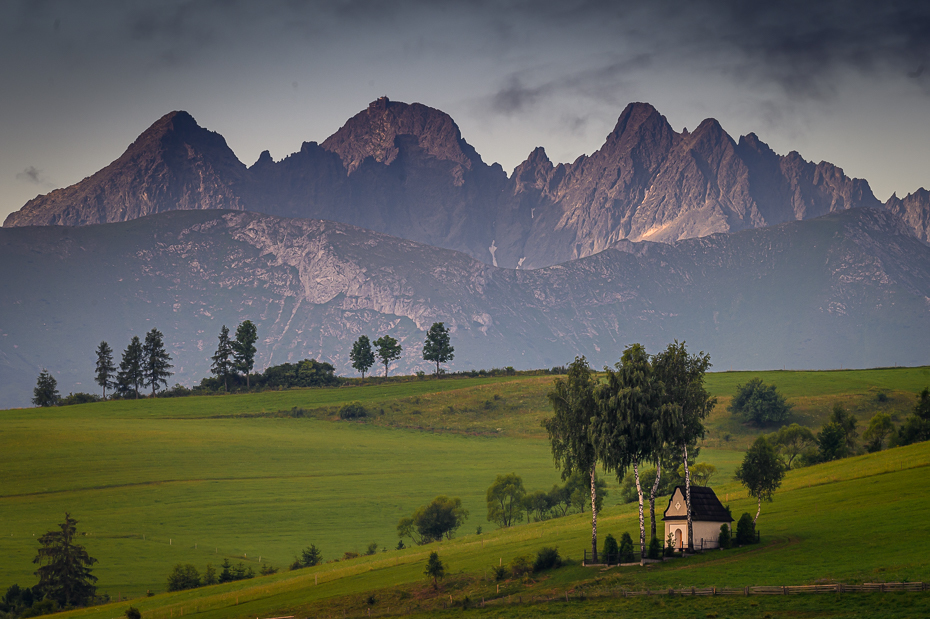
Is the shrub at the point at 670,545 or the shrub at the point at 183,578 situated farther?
the shrub at the point at 183,578

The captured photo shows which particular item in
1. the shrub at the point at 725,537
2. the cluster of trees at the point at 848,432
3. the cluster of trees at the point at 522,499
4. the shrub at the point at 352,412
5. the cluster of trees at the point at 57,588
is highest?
the shrub at the point at 352,412

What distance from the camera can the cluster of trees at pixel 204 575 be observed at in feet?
268

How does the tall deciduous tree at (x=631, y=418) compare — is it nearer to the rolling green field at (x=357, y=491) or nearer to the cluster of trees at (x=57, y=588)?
the rolling green field at (x=357, y=491)

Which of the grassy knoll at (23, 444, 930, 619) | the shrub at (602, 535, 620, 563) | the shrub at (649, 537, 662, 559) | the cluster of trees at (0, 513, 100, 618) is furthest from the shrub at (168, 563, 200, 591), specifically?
the shrub at (649, 537, 662, 559)

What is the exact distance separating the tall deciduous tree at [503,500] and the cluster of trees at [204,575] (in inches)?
1219

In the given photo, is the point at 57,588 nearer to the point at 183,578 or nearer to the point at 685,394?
the point at 183,578

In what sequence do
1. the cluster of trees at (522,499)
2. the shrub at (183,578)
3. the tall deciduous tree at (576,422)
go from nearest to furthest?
the tall deciduous tree at (576,422) → the shrub at (183,578) → the cluster of trees at (522,499)

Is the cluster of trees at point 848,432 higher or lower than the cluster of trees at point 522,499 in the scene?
higher

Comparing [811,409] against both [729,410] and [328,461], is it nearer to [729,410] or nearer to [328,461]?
[729,410]

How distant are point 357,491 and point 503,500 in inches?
1000

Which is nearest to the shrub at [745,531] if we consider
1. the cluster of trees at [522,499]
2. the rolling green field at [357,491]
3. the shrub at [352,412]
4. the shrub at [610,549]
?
the rolling green field at [357,491]

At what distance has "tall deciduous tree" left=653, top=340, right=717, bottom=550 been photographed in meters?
65.1

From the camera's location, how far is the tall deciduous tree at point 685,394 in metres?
65.1

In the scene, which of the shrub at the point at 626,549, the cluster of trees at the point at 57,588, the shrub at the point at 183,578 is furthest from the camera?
the shrub at the point at 183,578
